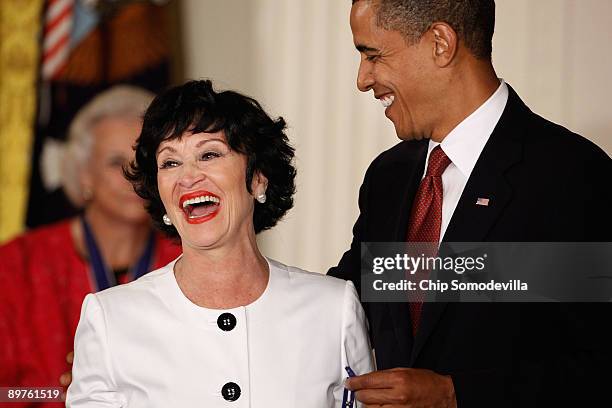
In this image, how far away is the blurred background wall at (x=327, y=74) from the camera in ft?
13.2

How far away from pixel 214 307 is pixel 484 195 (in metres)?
0.73

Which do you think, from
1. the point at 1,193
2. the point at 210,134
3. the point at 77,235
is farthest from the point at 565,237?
the point at 1,193

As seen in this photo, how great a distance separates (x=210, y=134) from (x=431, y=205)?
65cm

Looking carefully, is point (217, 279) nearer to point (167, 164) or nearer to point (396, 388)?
point (167, 164)

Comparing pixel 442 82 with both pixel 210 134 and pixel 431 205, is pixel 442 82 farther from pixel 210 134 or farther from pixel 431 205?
pixel 210 134

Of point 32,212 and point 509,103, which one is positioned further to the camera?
point 32,212

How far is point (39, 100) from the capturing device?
201 inches

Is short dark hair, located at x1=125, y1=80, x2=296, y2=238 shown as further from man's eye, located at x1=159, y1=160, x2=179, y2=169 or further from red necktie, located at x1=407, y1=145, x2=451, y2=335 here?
red necktie, located at x1=407, y1=145, x2=451, y2=335

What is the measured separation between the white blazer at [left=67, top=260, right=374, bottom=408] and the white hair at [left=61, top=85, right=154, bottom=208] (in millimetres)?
2711

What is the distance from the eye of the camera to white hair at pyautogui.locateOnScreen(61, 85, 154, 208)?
5035mm

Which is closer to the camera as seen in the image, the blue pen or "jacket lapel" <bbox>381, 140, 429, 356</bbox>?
the blue pen

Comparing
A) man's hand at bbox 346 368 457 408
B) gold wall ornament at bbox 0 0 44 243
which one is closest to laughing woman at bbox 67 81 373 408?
man's hand at bbox 346 368 457 408

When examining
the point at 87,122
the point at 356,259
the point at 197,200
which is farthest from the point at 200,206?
the point at 87,122

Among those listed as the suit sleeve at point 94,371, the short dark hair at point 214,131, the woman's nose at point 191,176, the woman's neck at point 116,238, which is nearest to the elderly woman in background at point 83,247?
the woman's neck at point 116,238
